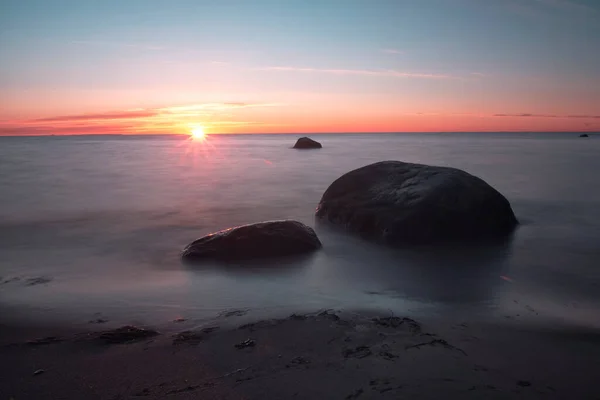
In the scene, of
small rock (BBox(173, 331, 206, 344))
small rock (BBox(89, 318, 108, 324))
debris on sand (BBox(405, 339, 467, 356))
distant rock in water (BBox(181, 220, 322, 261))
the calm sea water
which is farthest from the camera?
distant rock in water (BBox(181, 220, 322, 261))

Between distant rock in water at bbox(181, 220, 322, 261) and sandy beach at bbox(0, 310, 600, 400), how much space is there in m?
2.43

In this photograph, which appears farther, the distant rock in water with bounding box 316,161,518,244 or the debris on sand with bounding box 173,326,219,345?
the distant rock in water with bounding box 316,161,518,244

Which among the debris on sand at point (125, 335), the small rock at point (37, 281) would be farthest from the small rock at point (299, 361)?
the small rock at point (37, 281)

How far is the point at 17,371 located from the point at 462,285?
512 cm

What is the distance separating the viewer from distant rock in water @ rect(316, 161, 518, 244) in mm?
8016

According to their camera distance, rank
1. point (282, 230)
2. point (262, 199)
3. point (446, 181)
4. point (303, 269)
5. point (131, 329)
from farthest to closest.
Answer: point (262, 199) → point (446, 181) → point (282, 230) → point (303, 269) → point (131, 329)

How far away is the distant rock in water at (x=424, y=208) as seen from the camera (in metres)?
8.02

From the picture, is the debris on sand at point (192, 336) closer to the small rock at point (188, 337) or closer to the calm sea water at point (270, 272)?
the small rock at point (188, 337)

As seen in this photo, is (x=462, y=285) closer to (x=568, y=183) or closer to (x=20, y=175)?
(x=568, y=183)

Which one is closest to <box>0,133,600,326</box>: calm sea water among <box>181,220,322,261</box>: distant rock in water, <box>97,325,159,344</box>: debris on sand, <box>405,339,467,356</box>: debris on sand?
<box>181,220,322,261</box>: distant rock in water

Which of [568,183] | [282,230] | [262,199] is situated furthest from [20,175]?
[568,183]

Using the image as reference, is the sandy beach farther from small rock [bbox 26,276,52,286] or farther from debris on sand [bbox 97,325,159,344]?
small rock [bbox 26,276,52,286]

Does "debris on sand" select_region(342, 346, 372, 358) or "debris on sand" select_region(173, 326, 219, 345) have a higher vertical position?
"debris on sand" select_region(342, 346, 372, 358)

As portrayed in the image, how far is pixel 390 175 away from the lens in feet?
31.4
